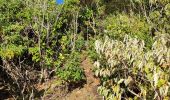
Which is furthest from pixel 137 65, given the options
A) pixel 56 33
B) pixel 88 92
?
pixel 56 33

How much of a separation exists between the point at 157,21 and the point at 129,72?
23.0 feet

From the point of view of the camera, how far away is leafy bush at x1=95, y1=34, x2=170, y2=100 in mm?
8250

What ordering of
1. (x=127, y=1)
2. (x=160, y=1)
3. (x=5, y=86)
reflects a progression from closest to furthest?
1. (x=160, y=1)
2. (x=5, y=86)
3. (x=127, y=1)

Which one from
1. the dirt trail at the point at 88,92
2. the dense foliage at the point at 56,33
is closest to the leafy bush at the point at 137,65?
the dense foliage at the point at 56,33

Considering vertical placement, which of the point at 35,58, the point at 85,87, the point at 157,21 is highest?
the point at 157,21

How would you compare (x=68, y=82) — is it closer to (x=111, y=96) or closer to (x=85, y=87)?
(x=85, y=87)

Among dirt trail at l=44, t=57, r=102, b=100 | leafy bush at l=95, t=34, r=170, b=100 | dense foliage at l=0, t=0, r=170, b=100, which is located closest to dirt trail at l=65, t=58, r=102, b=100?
dirt trail at l=44, t=57, r=102, b=100

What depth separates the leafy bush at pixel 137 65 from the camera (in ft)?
27.1

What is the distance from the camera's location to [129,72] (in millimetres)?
9391

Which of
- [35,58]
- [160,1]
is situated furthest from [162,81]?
[35,58]

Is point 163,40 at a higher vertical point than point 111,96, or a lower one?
higher

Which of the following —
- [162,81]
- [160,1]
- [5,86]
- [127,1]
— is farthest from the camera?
[127,1]

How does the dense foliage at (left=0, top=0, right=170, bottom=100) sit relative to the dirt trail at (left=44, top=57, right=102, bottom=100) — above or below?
above

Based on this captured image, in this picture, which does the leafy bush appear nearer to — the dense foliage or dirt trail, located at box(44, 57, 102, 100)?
the dense foliage
